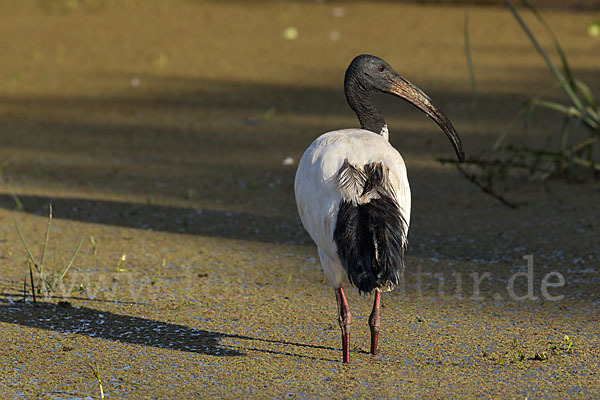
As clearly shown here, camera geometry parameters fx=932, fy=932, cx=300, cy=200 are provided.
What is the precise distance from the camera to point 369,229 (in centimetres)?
282

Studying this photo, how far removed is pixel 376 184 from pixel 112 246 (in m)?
1.86

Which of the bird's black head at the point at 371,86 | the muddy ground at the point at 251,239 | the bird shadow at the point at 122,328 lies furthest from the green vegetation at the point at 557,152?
the bird shadow at the point at 122,328

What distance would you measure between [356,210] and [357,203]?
1.1 inches

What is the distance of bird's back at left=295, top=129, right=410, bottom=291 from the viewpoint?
279 centimetres

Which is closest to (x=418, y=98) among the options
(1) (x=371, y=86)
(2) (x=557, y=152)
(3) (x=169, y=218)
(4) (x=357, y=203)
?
(1) (x=371, y=86)

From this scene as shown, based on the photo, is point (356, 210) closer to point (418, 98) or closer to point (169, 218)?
point (418, 98)

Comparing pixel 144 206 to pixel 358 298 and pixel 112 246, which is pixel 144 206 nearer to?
pixel 112 246

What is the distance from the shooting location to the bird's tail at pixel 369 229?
278 centimetres

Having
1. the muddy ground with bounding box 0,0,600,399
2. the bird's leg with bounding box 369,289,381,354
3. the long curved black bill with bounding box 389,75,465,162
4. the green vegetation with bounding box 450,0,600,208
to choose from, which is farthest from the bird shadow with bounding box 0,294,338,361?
the green vegetation with bounding box 450,0,600,208

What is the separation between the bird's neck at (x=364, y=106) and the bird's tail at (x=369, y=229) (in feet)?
1.93

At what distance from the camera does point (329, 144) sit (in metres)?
3.12

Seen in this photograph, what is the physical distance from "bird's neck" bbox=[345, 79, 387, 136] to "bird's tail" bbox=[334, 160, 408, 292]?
1.93ft

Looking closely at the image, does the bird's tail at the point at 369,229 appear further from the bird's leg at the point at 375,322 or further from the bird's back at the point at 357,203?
the bird's leg at the point at 375,322

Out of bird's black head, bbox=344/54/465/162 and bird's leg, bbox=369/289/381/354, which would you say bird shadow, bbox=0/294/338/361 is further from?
bird's black head, bbox=344/54/465/162
